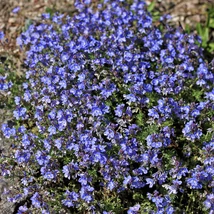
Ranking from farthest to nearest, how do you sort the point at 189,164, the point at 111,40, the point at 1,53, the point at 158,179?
the point at 1,53
the point at 111,40
the point at 189,164
the point at 158,179

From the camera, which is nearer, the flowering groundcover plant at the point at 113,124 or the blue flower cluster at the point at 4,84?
the flowering groundcover plant at the point at 113,124

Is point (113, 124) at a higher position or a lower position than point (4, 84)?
lower

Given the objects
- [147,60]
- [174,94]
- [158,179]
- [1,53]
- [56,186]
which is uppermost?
[1,53]

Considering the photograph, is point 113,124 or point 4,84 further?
point 4,84

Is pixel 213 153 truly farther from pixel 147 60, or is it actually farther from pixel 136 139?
pixel 147 60

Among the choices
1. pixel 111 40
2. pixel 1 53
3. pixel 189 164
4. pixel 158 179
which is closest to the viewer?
pixel 158 179

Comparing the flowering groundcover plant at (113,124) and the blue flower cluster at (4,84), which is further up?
the blue flower cluster at (4,84)

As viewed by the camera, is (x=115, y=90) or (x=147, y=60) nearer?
(x=115, y=90)

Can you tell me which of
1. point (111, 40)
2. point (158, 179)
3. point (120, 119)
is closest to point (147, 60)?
point (111, 40)
